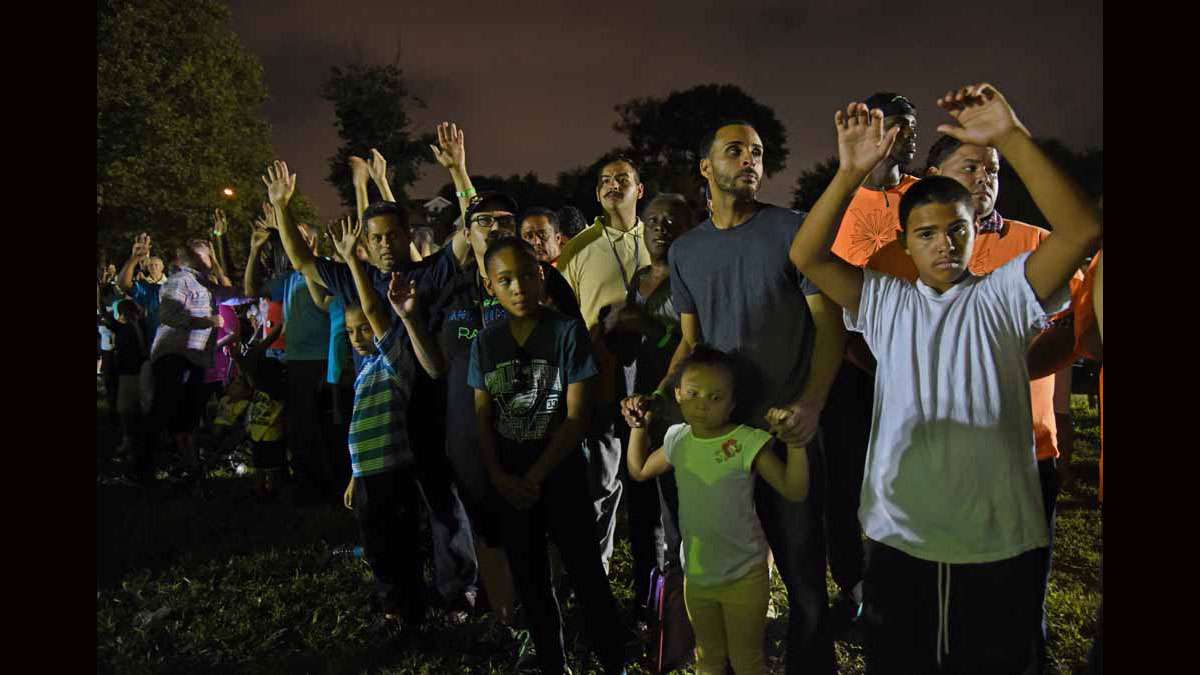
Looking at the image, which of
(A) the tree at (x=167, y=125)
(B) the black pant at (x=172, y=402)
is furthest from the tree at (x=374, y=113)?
(B) the black pant at (x=172, y=402)

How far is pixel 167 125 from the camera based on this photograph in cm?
2241

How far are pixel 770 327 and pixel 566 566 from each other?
1246mm

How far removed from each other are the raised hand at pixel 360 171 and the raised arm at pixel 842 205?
10.2 feet

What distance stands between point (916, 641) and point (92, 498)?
2.63 meters

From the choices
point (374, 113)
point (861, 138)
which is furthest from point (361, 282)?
point (374, 113)

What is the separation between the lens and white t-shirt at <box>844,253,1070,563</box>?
2312mm

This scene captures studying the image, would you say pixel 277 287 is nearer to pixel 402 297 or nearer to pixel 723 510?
pixel 402 297

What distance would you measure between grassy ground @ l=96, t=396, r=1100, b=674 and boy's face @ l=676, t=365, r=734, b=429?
1283 millimetres

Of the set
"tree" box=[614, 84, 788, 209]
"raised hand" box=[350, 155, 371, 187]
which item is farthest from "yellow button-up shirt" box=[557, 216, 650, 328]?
"tree" box=[614, 84, 788, 209]

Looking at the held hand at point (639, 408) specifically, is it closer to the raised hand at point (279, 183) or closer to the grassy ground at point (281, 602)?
the grassy ground at point (281, 602)

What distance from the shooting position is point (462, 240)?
4211 millimetres

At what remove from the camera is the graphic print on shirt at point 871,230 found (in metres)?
3.49

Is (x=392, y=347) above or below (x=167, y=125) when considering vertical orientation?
below
